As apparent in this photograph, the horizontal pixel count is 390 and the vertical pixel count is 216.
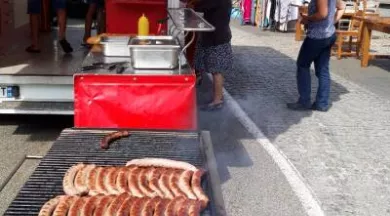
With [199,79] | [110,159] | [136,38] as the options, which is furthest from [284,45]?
[110,159]

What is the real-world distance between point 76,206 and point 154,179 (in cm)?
50

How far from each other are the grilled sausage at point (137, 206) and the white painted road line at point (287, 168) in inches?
78.1

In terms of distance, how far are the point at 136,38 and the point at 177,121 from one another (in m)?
1.01

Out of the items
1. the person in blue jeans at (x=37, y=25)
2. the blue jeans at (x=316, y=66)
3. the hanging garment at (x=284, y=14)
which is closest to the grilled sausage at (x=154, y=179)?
the blue jeans at (x=316, y=66)

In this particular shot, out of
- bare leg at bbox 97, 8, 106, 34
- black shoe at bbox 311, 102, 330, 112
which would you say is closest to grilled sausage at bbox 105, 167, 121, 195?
black shoe at bbox 311, 102, 330, 112

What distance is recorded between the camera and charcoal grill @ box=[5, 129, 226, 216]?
9.17 ft

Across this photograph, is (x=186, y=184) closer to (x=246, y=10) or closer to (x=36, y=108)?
(x=36, y=108)

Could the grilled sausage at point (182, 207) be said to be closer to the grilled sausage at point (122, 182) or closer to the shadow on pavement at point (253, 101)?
the grilled sausage at point (122, 182)

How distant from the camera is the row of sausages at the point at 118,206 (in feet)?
8.49

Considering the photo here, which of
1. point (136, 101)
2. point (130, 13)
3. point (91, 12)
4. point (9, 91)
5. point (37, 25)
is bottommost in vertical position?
point (9, 91)

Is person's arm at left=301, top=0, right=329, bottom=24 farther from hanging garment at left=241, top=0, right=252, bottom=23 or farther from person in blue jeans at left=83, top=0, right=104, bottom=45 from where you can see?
hanging garment at left=241, top=0, right=252, bottom=23

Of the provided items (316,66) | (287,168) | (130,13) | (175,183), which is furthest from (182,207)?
(316,66)

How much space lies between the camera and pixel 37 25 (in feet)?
24.7

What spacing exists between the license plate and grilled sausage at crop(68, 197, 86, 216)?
306cm
